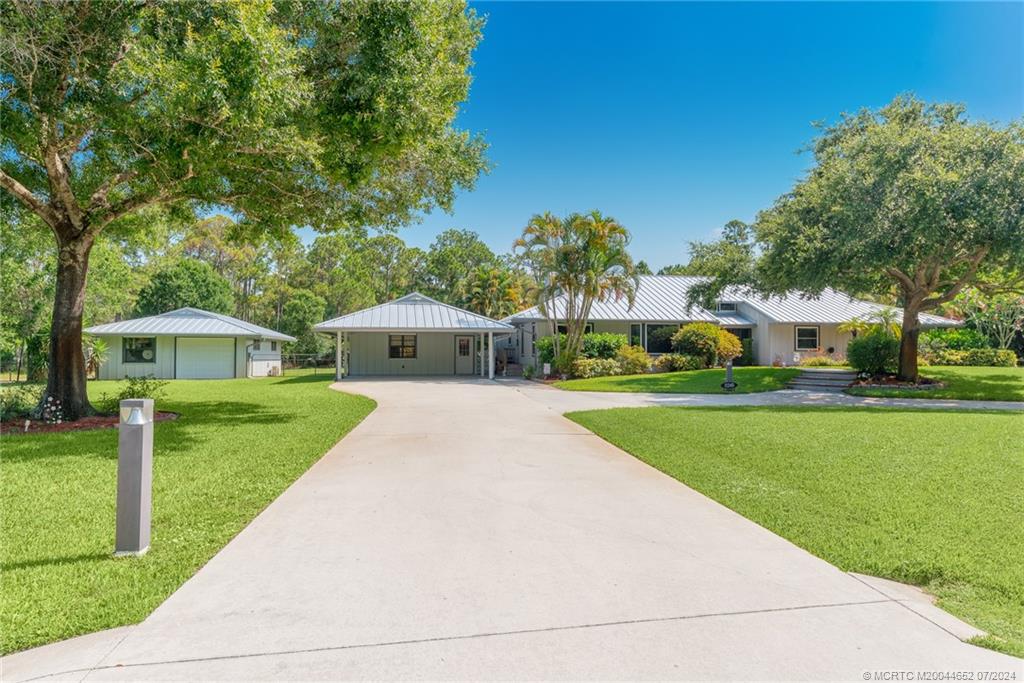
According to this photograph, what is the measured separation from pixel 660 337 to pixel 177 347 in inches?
944

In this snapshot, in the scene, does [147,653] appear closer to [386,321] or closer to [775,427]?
[775,427]

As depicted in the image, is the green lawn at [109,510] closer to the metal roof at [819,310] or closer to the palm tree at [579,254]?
the palm tree at [579,254]

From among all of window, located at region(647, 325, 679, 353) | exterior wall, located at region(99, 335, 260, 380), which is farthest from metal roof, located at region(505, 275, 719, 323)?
exterior wall, located at region(99, 335, 260, 380)

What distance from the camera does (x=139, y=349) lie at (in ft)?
86.6

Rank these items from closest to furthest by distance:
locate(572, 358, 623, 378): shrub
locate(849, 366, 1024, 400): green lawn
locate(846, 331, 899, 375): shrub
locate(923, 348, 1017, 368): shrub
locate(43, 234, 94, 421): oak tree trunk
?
1. locate(43, 234, 94, 421): oak tree trunk
2. locate(849, 366, 1024, 400): green lawn
3. locate(846, 331, 899, 375): shrub
4. locate(572, 358, 623, 378): shrub
5. locate(923, 348, 1017, 368): shrub

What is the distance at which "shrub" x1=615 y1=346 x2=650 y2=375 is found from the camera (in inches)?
903

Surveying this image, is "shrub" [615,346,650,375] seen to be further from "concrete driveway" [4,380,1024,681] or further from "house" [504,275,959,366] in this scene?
"concrete driveway" [4,380,1024,681]

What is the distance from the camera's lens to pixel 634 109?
15.6 metres

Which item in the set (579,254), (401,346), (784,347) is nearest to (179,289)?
(401,346)

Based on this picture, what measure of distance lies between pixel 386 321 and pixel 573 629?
21.9 meters

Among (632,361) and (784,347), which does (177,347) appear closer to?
(632,361)

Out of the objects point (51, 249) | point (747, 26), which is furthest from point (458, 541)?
point (51, 249)

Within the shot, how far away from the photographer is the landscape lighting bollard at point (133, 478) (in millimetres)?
3684

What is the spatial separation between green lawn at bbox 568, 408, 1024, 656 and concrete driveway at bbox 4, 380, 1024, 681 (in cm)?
32
